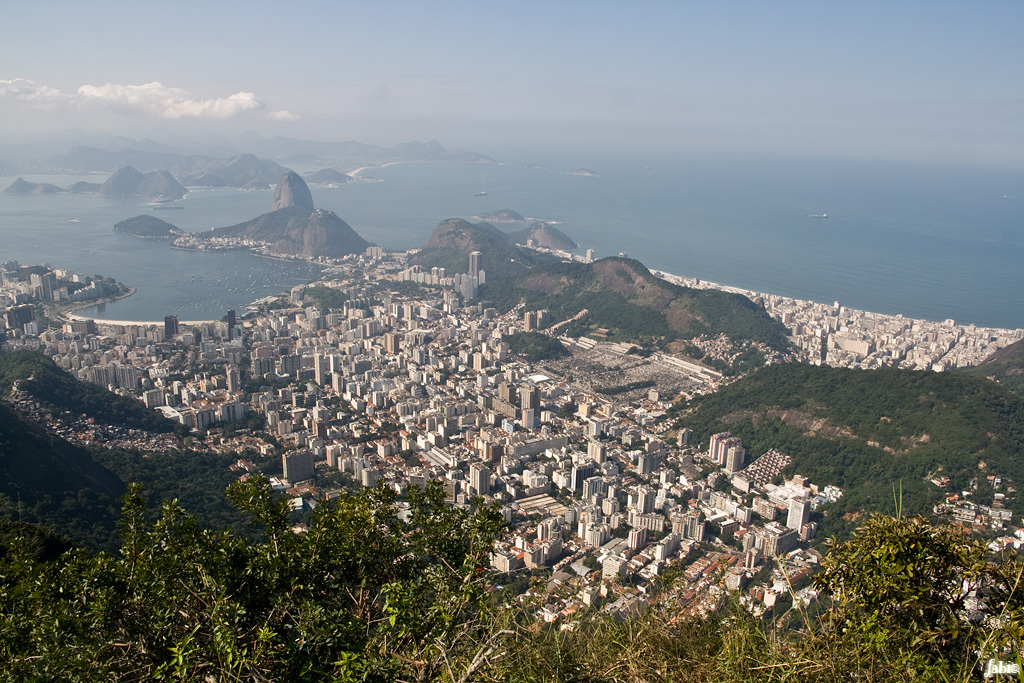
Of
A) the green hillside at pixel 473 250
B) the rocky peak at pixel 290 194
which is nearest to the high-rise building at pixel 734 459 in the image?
the green hillside at pixel 473 250

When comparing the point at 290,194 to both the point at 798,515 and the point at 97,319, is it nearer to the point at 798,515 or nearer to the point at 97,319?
the point at 97,319

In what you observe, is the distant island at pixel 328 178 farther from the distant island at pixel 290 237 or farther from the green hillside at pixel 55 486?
the green hillside at pixel 55 486

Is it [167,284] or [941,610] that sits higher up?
[941,610]

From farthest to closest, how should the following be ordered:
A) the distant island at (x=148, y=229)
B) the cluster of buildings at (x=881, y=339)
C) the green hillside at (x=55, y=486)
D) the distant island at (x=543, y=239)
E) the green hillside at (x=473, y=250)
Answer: the distant island at (x=148, y=229)
the distant island at (x=543, y=239)
the green hillside at (x=473, y=250)
the cluster of buildings at (x=881, y=339)
the green hillside at (x=55, y=486)

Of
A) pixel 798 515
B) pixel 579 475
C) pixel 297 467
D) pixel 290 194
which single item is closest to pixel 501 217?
pixel 290 194

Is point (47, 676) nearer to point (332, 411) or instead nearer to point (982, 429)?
point (332, 411)

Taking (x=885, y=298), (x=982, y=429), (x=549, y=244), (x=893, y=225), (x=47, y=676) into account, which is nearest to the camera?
(x=47, y=676)

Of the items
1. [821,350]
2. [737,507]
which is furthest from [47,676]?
[821,350]
